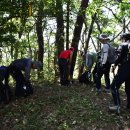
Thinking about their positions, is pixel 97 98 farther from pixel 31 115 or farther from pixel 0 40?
pixel 0 40

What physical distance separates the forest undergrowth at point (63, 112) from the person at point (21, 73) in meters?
0.27

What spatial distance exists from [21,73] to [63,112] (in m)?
2.58

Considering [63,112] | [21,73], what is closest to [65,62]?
[21,73]

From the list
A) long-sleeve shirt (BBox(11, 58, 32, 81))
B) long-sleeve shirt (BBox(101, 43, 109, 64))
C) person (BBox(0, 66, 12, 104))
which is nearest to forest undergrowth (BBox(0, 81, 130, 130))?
person (BBox(0, 66, 12, 104))

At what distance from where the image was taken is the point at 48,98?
1053cm

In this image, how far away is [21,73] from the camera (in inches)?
432

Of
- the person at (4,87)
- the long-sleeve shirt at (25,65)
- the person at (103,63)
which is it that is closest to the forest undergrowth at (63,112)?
the person at (4,87)

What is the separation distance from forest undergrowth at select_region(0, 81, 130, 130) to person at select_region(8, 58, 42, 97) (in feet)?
0.90

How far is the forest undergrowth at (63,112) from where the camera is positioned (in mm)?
8477

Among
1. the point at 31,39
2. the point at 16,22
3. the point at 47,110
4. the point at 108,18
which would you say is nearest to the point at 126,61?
the point at 47,110

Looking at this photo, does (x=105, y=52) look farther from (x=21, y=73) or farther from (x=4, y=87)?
(x=4, y=87)

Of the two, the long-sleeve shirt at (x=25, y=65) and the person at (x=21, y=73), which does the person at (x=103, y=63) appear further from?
the long-sleeve shirt at (x=25, y=65)

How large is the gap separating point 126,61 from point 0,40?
535cm

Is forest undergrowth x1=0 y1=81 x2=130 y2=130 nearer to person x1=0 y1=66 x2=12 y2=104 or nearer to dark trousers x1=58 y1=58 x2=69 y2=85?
person x1=0 y1=66 x2=12 y2=104
